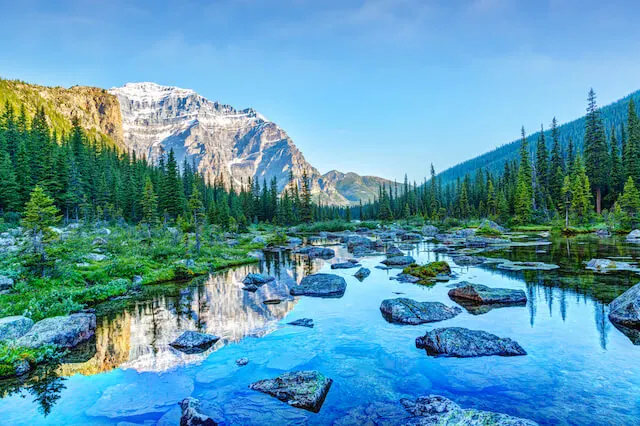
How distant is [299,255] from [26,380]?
3009cm

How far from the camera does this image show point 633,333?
11.8 metres

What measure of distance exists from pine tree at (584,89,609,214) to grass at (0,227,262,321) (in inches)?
2690

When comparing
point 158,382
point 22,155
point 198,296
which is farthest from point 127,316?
point 22,155

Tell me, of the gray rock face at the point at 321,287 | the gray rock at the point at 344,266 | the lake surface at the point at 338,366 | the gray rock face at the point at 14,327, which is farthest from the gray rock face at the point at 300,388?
the gray rock at the point at 344,266

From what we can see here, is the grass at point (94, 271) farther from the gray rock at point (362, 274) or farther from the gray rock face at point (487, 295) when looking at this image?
the gray rock face at point (487, 295)

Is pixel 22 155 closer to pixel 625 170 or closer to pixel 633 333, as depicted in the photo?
pixel 633 333

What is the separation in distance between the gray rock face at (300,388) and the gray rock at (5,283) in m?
16.0

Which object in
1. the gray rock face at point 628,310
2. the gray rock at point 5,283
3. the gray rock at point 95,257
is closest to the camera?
the gray rock face at point 628,310

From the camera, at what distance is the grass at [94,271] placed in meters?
16.2

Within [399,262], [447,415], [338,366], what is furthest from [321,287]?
[447,415]

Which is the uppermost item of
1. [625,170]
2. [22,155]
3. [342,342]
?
[22,155]

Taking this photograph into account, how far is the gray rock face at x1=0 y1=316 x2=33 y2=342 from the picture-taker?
40.3 feet

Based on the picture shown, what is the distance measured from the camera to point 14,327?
12742mm

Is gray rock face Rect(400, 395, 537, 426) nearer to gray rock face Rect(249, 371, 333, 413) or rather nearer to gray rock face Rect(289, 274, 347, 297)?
gray rock face Rect(249, 371, 333, 413)
